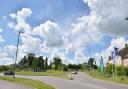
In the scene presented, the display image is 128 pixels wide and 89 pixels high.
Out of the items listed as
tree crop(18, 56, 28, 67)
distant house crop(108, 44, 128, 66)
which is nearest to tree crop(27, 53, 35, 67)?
tree crop(18, 56, 28, 67)

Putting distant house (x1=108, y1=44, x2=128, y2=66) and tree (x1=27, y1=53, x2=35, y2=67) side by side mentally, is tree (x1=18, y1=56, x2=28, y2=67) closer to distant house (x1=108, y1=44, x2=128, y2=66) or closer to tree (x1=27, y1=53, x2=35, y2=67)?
tree (x1=27, y1=53, x2=35, y2=67)

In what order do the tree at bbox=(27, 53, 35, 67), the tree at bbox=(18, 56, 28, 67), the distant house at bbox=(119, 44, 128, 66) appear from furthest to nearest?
the tree at bbox=(18, 56, 28, 67)
the tree at bbox=(27, 53, 35, 67)
the distant house at bbox=(119, 44, 128, 66)

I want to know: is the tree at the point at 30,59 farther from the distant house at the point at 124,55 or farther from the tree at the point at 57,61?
the distant house at the point at 124,55

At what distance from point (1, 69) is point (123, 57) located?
253 ft

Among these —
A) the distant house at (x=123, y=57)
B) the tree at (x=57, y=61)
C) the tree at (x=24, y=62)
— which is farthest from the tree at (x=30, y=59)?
the distant house at (x=123, y=57)

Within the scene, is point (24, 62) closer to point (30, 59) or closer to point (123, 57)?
point (30, 59)

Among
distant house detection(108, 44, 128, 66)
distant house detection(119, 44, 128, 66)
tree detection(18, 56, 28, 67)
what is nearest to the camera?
distant house detection(119, 44, 128, 66)

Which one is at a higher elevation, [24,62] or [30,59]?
[30,59]

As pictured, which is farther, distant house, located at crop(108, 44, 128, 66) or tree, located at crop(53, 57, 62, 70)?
tree, located at crop(53, 57, 62, 70)

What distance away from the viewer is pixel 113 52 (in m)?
62.7

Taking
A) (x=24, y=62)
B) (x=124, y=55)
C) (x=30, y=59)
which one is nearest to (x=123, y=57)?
(x=124, y=55)

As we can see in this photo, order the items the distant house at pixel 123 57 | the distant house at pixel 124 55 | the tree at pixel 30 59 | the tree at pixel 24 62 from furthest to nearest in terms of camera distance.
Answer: the tree at pixel 24 62
the tree at pixel 30 59
the distant house at pixel 123 57
the distant house at pixel 124 55

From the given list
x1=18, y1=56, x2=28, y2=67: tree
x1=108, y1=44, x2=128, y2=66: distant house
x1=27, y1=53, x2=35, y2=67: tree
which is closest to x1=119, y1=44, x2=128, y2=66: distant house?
x1=108, y1=44, x2=128, y2=66: distant house

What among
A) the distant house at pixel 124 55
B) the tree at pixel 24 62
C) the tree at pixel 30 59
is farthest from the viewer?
the tree at pixel 24 62
